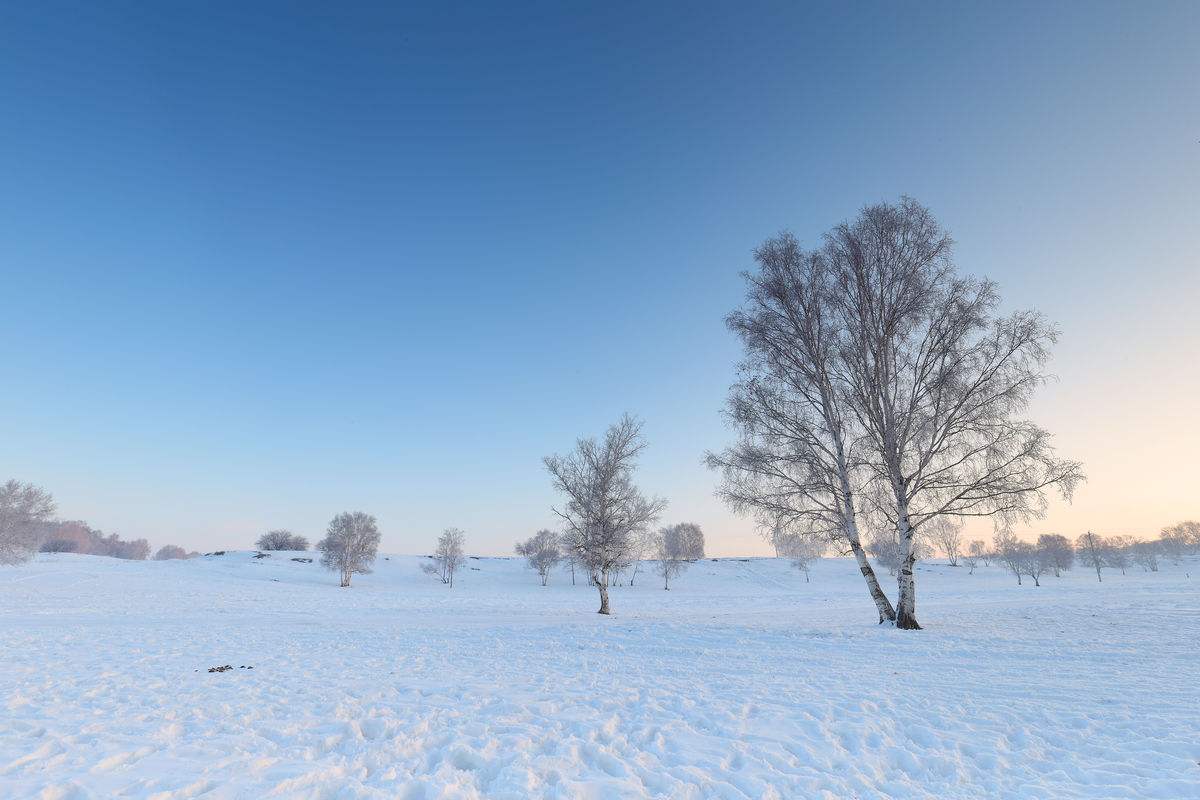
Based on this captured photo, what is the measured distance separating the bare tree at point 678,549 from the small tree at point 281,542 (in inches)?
2926

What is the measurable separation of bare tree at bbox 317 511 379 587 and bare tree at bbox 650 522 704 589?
36.2 meters

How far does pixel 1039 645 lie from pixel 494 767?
43.4ft

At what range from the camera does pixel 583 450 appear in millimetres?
29219

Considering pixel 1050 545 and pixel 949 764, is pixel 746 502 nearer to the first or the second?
pixel 949 764

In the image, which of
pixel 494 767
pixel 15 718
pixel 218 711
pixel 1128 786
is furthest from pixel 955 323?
pixel 15 718

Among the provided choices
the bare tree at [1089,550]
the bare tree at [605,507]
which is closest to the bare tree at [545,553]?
the bare tree at [605,507]

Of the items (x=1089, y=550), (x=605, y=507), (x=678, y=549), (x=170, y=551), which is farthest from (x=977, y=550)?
(x=170, y=551)

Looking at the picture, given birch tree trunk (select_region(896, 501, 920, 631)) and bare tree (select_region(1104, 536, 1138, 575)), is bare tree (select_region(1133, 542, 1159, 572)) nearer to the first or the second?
bare tree (select_region(1104, 536, 1138, 575))

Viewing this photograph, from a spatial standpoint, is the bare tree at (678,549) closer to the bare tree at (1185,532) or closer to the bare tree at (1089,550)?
the bare tree at (1089,550)

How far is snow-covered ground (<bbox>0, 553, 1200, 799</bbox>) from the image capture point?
4547mm

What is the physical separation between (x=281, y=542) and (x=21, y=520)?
68.2m

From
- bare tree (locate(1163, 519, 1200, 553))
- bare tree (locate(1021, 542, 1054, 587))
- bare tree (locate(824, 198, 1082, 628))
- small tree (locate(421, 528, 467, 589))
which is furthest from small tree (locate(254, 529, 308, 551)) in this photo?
bare tree (locate(1163, 519, 1200, 553))

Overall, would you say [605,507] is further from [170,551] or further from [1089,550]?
[170,551]

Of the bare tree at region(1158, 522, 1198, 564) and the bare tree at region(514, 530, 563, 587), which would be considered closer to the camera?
the bare tree at region(514, 530, 563, 587)
